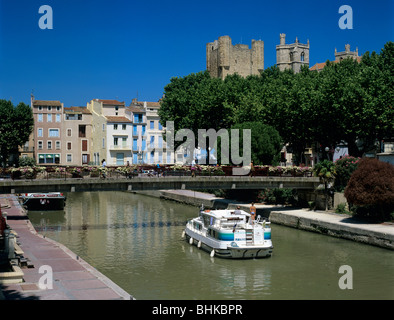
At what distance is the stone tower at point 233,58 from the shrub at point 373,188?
296ft

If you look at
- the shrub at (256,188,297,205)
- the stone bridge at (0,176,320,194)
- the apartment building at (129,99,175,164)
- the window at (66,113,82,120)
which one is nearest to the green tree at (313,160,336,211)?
the stone bridge at (0,176,320,194)

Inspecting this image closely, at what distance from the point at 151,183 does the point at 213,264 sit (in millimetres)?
14649

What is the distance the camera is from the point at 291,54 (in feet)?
Result: 525

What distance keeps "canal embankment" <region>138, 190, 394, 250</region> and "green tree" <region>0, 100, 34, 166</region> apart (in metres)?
43.3

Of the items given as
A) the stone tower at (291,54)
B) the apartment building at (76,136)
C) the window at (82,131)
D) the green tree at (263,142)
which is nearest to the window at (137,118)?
the apartment building at (76,136)

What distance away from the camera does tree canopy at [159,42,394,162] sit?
4909 centimetres

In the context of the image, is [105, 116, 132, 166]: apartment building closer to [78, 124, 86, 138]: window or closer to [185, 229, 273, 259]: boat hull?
[78, 124, 86, 138]: window

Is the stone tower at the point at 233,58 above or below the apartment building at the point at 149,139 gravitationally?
above

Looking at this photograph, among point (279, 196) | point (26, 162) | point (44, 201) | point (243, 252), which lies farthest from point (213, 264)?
point (26, 162)

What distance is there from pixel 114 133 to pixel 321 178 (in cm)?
5282

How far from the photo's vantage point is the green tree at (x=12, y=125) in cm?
8375

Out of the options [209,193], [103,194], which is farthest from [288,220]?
[103,194]

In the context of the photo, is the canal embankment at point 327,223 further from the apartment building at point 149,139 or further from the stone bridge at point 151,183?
the apartment building at point 149,139
